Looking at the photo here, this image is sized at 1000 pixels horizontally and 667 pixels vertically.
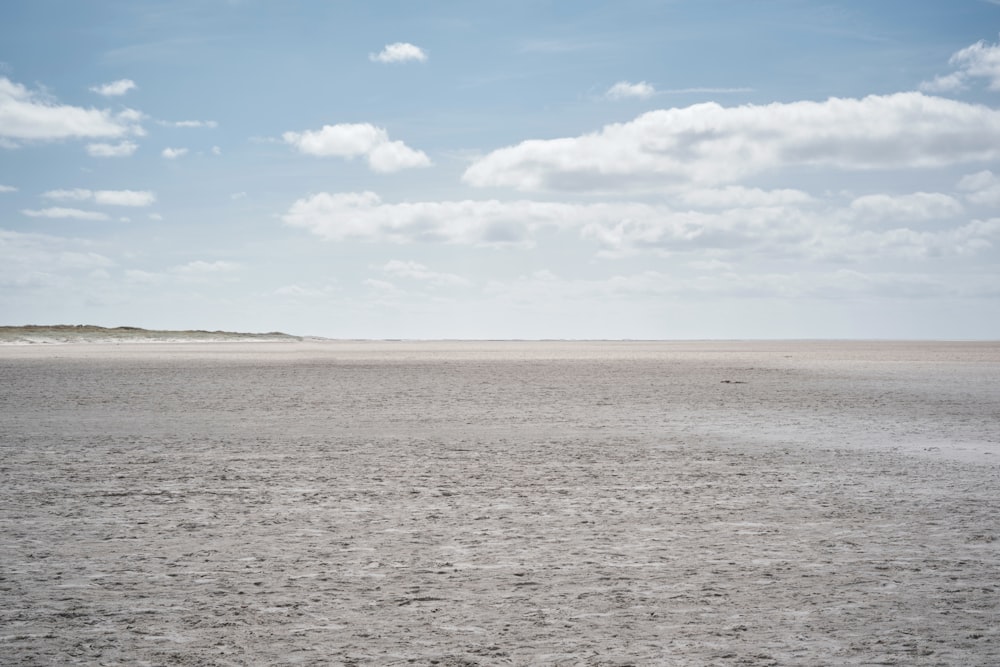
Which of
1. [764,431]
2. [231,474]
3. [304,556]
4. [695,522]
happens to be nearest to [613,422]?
[764,431]

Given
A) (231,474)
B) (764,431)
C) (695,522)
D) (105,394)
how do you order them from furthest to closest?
(105,394) < (764,431) < (231,474) < (695,522)

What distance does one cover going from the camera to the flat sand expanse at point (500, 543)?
190 inches

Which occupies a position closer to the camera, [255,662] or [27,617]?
[255,662]

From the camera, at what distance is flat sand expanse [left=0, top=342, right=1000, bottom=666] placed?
483cm

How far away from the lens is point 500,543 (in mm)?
6992

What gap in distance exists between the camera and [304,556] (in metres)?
6.59

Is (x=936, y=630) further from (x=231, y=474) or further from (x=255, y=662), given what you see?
(x=231, y=474)

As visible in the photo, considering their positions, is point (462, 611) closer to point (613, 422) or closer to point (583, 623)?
point (583, 623)

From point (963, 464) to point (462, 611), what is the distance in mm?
8252

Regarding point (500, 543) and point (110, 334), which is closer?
point (500, 543)

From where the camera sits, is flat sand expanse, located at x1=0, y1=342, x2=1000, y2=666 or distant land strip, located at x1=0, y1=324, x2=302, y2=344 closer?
flat sand expanse, located at x1=0, y1=342, x2=1000, y2=666

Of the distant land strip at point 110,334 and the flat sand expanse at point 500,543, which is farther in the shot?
the distant land strip at point 110,334

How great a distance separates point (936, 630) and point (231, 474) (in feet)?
25.2

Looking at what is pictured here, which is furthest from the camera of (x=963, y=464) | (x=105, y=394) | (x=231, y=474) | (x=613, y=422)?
(x=105, y=394)
